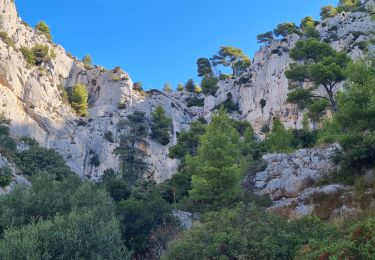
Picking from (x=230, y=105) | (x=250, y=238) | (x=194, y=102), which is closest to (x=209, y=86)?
(x=194, y=102)

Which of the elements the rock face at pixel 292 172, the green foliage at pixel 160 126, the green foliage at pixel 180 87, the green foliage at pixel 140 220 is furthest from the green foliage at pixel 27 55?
the green foliage at pixel 140 220

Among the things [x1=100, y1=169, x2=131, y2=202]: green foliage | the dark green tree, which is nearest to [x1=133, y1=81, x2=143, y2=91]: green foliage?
the dark green tree

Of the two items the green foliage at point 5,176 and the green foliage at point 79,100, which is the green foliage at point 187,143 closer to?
the green foliage at point 5,176

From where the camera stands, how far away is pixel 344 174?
2253 centimetres

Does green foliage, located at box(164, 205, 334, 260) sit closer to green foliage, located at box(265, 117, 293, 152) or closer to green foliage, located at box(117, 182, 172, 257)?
green foliage, located at box(117, 182, 172, 257)

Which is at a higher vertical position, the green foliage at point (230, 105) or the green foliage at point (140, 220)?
the green foliage at point (230, 105)

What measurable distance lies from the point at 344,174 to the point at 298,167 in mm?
3597

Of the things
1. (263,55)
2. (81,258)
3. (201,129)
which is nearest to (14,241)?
(81,258)

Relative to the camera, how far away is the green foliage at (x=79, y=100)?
60878 millimetres

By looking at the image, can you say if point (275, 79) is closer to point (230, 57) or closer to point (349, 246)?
point (230, 57)

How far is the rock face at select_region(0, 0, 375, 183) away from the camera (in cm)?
5241

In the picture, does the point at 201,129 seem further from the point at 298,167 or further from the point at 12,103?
the point at 12,103

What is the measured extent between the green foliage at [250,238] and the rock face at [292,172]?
34.8 feet

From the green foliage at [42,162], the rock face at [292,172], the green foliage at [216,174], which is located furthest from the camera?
the green foliage at [42,162]
